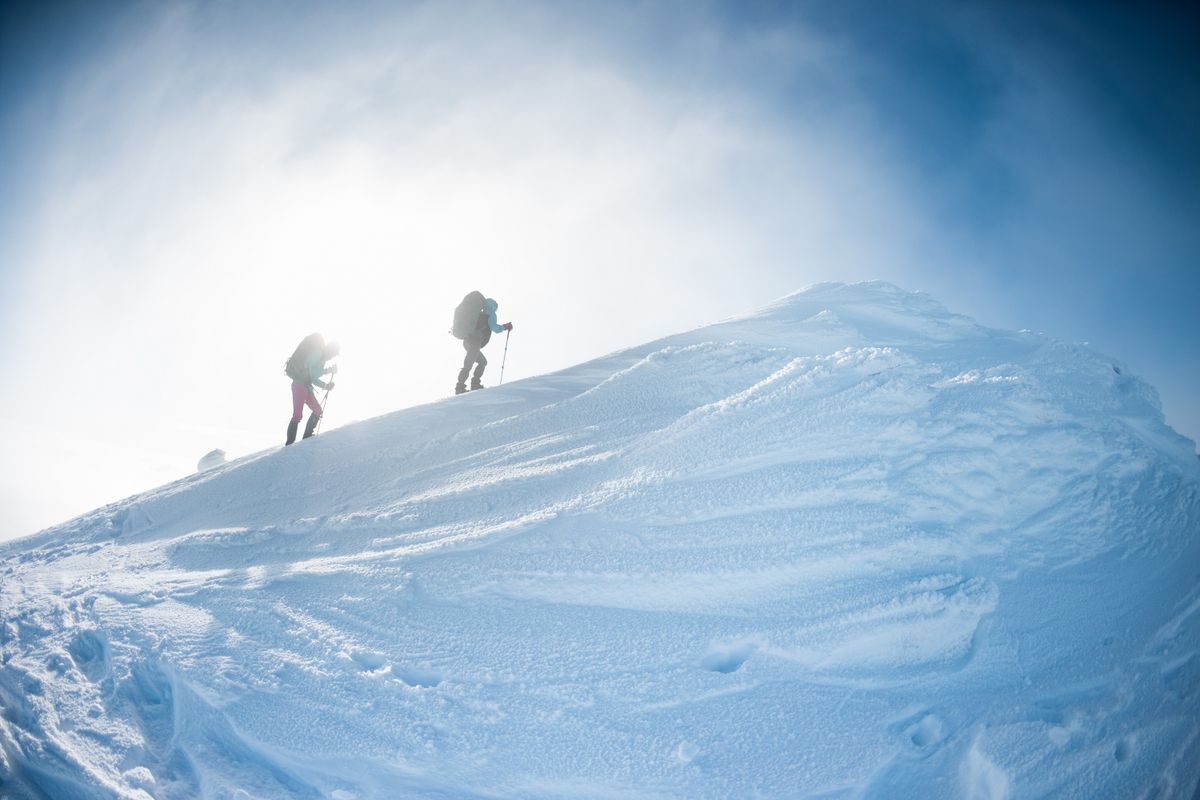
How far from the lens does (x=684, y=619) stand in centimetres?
452

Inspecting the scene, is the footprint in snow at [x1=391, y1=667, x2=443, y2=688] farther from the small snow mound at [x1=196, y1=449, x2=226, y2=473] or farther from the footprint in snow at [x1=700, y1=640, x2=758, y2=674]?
the small snow mound at [x1=196, y1=449, x2=226, y2=473]

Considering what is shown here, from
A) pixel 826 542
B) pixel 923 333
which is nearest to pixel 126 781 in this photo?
pixel 826 542

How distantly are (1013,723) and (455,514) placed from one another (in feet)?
16.6

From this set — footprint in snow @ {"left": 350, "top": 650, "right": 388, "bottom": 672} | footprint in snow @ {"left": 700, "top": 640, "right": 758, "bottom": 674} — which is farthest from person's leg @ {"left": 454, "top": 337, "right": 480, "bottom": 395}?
footprint in snow @ {"left": 700, "top": 640, "right": 758, "bottom": 674}

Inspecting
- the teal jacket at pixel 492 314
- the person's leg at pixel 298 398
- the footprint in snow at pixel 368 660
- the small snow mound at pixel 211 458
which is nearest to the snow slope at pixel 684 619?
the footprint in snow at pixel 368 660

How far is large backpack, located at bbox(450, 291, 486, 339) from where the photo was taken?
1268cm

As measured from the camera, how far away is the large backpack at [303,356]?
1081 centimetres

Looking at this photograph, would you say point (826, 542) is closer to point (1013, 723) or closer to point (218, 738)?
point (1013, 723)

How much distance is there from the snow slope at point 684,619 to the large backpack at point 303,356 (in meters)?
3.89

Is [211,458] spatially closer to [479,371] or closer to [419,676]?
[479,371]

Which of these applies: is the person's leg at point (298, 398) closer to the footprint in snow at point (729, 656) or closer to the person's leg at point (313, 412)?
the person's leg at point (313, 412)

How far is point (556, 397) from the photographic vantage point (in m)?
9.49

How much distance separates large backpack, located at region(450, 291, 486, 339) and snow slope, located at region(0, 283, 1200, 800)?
5833 millimetres

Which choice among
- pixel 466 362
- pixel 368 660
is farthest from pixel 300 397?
pixel 368 660
